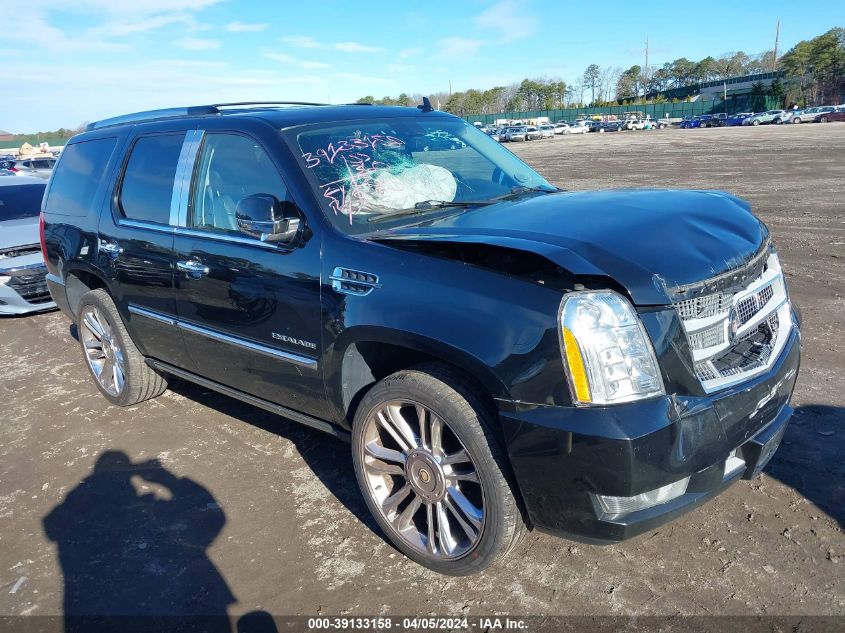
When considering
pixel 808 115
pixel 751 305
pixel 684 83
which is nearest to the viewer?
pixel 751 305

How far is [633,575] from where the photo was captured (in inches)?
110

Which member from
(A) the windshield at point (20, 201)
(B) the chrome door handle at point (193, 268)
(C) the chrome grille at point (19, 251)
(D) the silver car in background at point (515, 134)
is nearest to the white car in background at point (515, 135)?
(D) the silver car in background at point (515, 134)

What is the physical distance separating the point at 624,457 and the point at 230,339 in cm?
229

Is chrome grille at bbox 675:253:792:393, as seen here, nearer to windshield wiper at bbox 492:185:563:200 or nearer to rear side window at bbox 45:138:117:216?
windshield wiper at bbox 492:185:563:200

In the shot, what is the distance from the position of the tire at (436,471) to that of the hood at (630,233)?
651 mm

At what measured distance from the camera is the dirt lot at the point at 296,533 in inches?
108

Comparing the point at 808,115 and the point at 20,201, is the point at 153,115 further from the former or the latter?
the point at 808,115

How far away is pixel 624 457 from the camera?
226 cm

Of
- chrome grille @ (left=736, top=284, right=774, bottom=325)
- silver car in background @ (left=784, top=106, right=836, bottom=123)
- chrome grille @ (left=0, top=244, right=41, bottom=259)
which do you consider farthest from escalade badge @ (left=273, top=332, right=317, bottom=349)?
silver car in background @ (left=784, top=106, right=836, bottom=123)

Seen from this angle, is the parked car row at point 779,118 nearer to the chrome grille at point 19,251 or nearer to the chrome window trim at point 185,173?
the chrome grille at point 19,251

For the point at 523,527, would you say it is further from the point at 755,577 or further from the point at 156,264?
the point at 156,264

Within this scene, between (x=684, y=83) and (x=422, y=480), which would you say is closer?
(x=422, y=480)

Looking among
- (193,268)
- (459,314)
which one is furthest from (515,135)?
(459,314)

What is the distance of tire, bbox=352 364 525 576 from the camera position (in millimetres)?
2600
